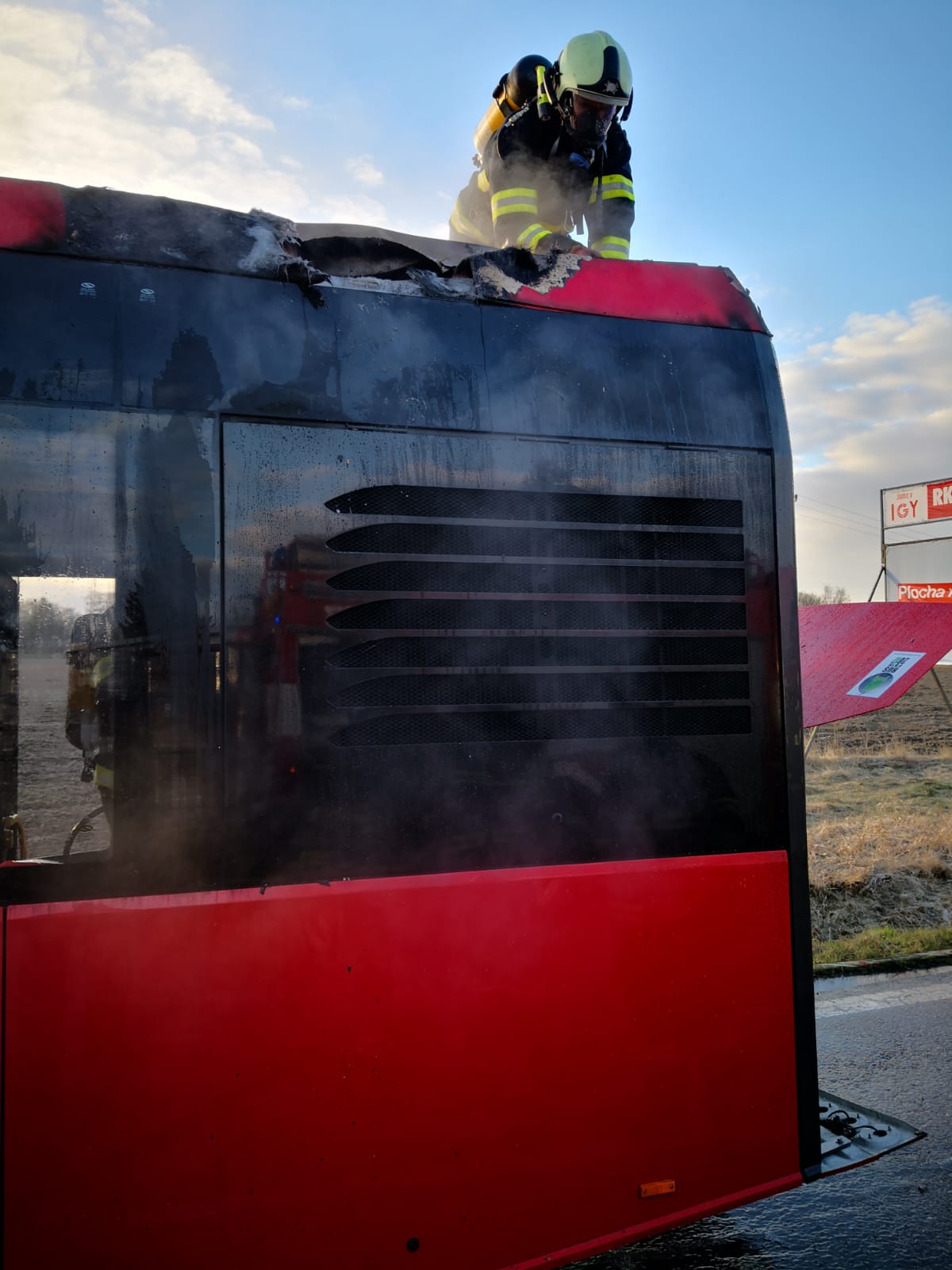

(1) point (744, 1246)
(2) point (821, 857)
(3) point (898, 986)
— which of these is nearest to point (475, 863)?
(1) point (744, 1246)

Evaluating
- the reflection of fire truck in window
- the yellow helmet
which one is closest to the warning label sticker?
the yellow helmet

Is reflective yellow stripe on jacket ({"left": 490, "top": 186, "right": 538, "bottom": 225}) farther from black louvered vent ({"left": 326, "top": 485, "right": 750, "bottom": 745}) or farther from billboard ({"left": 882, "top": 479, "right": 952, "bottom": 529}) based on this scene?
billboard ({"left": 882, "top": 479, "right": 952, "bottom": 529})

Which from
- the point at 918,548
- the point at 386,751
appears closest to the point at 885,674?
the point at 386,751

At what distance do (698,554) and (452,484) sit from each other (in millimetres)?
794

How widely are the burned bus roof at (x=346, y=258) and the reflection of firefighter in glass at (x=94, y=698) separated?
928mm

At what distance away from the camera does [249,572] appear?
2158mm

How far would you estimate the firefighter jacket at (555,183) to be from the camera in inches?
154

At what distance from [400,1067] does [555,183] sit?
3974 millimetres

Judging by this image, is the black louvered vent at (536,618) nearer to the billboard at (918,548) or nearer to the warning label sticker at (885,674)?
the warning label sticker at (885,674)

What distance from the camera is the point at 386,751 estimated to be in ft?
7.46

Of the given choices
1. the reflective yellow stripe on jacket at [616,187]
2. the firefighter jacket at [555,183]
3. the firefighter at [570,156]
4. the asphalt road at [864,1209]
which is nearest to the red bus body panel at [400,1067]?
the asphalt road at [864,1209]

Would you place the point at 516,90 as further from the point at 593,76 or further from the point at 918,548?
the point at 918,548

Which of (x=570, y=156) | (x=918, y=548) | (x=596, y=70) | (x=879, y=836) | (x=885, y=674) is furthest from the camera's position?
(x=918, y=548)

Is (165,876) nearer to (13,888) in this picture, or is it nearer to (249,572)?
(13,888)
